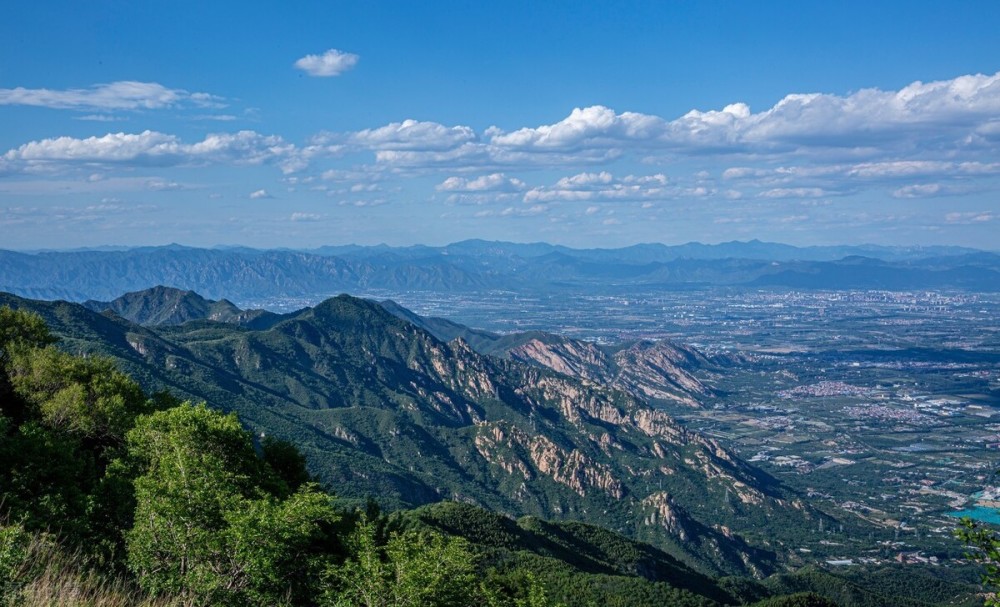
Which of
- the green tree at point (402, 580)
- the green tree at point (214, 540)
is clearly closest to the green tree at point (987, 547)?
the green tree at point (402, 580)

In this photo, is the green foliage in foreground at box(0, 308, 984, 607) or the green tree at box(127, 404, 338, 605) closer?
A: the green foliage in foreground at box(0, 308, 984, 607)

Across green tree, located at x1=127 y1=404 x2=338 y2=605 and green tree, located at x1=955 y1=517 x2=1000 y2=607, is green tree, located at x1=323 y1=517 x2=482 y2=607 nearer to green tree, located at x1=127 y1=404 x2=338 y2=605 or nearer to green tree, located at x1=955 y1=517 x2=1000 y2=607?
green tree, located at x1=127 y1=404 x2=338 y2=605

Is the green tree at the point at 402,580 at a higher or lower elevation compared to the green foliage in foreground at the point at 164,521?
lower

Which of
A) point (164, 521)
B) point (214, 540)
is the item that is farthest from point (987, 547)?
point (164, 521)

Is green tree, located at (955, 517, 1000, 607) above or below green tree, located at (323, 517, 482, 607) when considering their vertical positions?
above

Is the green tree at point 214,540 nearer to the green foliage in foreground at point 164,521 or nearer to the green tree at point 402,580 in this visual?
the green foliage in foreground at point 164,521

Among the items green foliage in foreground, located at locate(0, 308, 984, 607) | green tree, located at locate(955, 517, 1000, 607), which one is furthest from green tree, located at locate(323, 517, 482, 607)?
green tree, located at locate(955, 517, 1000, 607)

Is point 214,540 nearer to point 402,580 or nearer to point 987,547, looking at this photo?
point 402,580

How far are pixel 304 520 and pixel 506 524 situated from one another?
425 feet

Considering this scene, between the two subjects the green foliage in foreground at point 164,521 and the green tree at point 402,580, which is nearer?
the green foliage in foreground at point 164,521

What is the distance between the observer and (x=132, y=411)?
236 ft

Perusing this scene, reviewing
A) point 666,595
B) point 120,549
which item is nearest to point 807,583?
point 666,595

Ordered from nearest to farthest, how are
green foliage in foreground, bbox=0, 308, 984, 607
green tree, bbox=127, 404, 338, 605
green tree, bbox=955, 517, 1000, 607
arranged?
green tree, bbox=955, 517, 1000, 607
green foliage in foreground, bbox=0, 308, 984, 607
green tree, bbox=127, 404, 338, 605

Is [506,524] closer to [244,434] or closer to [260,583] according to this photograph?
[244,434]
